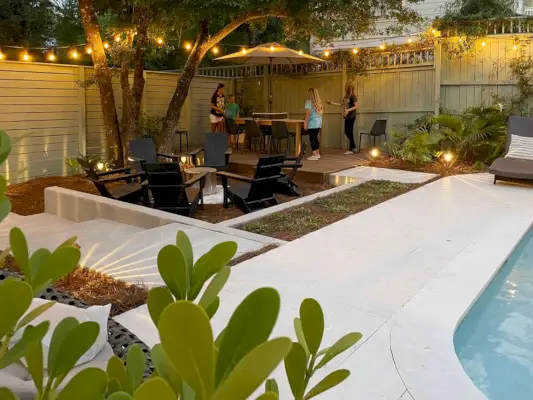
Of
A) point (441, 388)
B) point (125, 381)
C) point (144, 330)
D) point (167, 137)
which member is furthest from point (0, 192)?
point (167, 137)

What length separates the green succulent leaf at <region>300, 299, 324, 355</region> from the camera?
645 mm

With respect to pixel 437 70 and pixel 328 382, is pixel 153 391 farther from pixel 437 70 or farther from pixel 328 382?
pixel 437 70

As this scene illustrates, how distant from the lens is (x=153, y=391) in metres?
0.45

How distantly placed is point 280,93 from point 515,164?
22.8ft

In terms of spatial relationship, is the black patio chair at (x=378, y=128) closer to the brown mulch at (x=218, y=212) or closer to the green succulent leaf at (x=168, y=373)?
the brown mulch at (x=218, y=212)

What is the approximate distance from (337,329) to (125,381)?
2.50 metres

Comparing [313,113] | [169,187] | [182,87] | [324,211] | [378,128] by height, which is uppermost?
[182,87]

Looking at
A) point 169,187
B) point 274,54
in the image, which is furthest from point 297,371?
point 274,54

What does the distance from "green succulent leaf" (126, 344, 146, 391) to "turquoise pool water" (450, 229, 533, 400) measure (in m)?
2.66

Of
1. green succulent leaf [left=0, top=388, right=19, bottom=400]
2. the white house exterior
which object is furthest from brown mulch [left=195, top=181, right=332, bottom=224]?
the white house exterior

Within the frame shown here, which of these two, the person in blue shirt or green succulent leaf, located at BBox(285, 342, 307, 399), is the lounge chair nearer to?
the person in blue shirt

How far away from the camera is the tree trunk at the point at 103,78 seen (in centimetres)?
865

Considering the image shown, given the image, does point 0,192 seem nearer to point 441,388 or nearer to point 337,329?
point 441,388

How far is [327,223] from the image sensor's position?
5516mm
